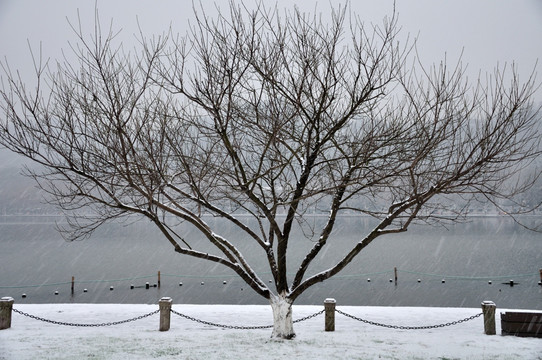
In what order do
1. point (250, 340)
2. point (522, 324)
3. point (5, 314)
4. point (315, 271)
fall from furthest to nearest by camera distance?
point (315, 271) < point (5, 314) < point (250, 340) < point (522, 324)

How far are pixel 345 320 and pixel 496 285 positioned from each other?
2857 cm

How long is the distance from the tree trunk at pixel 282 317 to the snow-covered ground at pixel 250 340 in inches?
9.2

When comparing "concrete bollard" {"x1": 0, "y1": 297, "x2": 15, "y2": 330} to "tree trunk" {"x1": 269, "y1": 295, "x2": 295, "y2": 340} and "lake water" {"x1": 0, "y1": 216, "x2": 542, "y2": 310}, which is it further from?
"lake water" {"x1": 0, "y1": 216, "x2": 542, "y2": 310}

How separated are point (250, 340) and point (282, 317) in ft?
2.97

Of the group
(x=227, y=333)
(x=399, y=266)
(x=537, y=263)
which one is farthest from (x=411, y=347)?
(x=537, y=263)

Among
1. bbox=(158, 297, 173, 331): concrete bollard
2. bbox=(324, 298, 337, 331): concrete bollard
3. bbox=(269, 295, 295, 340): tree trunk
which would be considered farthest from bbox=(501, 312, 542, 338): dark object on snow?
bbox=(158, 297, 173, 331): concrete bollard

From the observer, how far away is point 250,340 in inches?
370

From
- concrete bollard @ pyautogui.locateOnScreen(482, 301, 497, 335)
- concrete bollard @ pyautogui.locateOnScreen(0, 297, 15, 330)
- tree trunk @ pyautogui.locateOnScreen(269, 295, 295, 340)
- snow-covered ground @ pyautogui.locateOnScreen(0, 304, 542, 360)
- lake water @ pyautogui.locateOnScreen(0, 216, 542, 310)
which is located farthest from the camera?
lake water @ pyautogui.locateOnScreen(0, 216, 542, 310)

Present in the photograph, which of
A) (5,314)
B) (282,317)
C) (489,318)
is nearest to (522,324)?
(489,318)

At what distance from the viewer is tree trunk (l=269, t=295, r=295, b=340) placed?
30.2 ft

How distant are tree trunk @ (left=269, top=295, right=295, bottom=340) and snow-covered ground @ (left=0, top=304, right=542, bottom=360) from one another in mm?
234

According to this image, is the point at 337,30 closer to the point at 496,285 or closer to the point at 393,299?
the point at 393,299

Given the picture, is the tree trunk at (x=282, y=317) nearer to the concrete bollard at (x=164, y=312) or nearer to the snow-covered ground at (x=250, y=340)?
the snow-covered ground at (x=250, y=340)

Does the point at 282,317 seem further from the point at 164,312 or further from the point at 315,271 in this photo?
the point at 315,271
